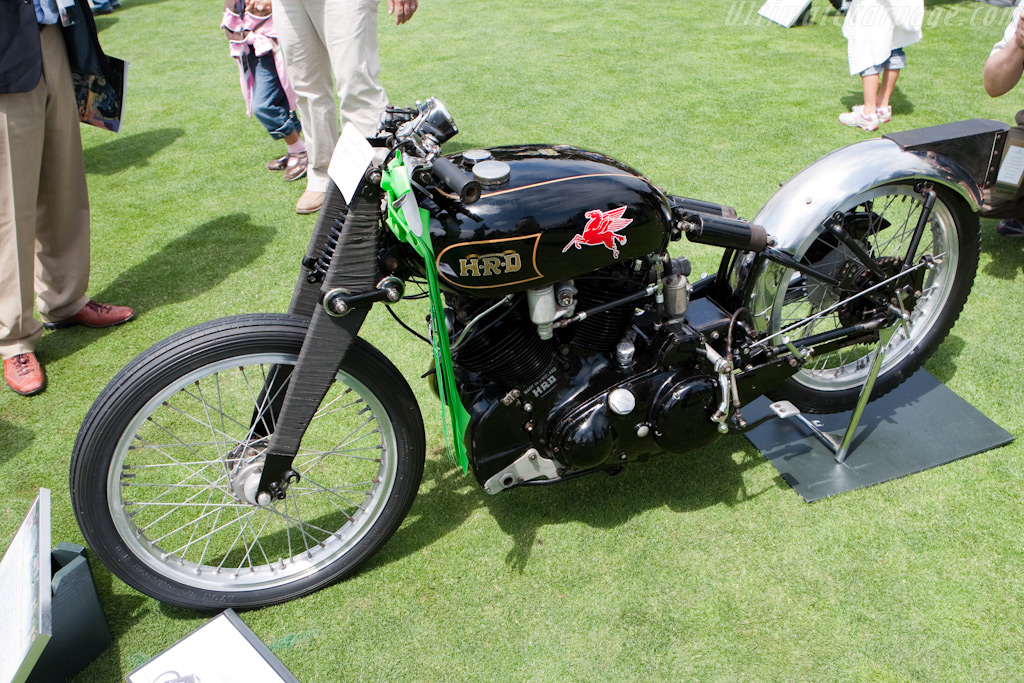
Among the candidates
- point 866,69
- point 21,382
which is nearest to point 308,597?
point 21,382

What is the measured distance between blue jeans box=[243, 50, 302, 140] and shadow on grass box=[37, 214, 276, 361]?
73cm

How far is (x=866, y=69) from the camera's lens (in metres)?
5.45

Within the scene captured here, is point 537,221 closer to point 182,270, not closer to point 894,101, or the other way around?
point 182,270

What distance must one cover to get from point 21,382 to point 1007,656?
12.7 ft

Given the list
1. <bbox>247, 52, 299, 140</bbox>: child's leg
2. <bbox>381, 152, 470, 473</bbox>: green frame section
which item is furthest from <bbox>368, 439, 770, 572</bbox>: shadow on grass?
<bbox>247, 52, 299, 140</bbox>: child's leg

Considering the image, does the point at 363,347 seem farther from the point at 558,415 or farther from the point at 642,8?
the point at 642,8

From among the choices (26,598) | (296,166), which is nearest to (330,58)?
(296,166)

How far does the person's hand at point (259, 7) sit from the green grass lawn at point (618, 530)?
1.08m

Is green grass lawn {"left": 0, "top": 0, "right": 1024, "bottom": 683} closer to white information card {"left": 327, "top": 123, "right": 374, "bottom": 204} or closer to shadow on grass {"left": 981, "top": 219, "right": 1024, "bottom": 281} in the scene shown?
shadow on grass {"left": 981, "top": 219, "right": 1024, "bottom": 281}

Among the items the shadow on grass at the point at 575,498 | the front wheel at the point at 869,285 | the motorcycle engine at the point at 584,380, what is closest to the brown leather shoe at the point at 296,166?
the shadow on grass at the point at 575,498

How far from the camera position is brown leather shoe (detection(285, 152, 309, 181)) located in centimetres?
527

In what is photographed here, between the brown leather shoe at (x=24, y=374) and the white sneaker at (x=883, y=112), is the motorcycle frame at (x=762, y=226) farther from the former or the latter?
the white sneaker at (x=883, y=112)

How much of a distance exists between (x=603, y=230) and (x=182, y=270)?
10.0ft

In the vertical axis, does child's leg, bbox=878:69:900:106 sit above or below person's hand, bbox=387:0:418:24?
below
